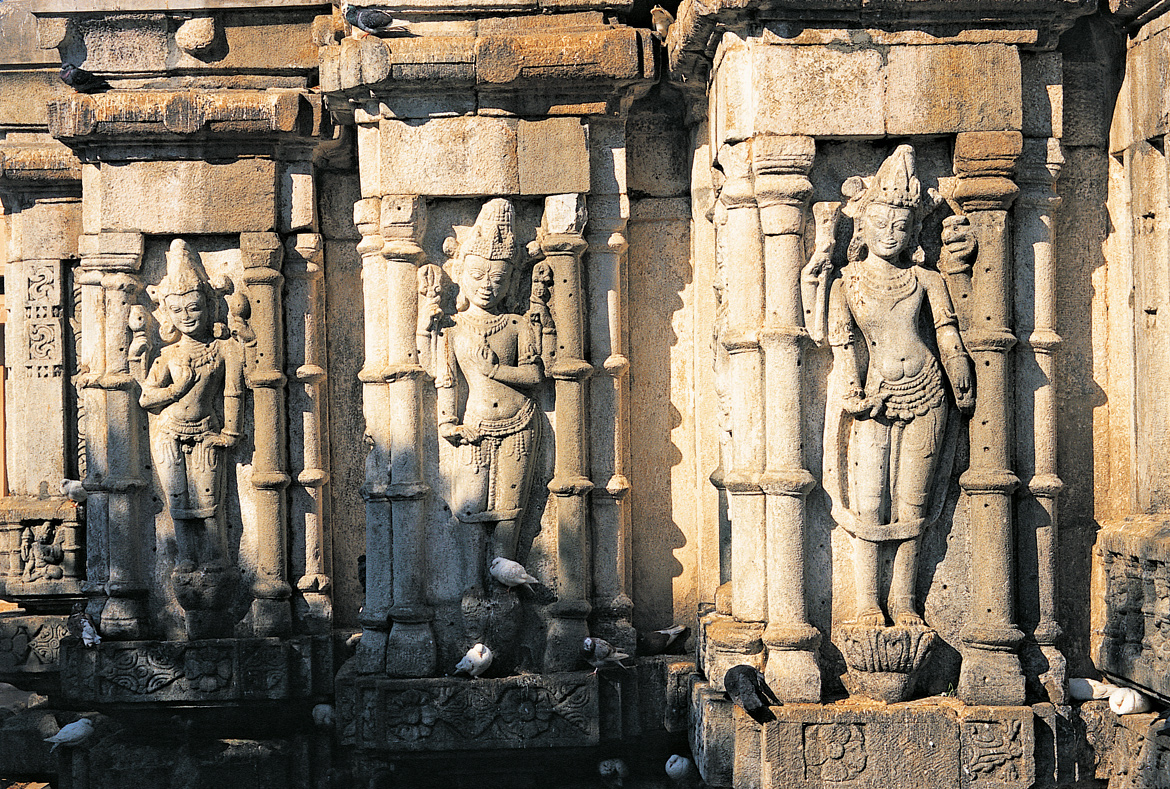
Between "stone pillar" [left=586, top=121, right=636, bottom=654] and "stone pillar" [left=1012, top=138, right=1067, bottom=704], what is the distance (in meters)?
2.03

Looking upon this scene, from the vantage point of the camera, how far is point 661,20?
7.39m

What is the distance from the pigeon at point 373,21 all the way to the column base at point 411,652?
312 cm

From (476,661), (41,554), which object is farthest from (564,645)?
(41,554)

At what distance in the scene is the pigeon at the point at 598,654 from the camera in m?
7.11

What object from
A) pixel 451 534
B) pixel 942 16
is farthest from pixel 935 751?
pixel 942 16

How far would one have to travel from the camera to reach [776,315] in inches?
252

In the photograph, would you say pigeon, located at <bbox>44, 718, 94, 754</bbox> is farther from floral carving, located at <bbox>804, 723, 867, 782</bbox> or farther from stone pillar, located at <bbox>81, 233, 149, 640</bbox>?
floral carving, located at <bbox>804, 723, 867, 782</bbox>

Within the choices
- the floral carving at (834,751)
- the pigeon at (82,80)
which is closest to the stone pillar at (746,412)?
the floral carving at (834,751)

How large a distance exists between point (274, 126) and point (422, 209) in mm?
1124

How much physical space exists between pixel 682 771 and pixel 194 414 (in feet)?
11.1

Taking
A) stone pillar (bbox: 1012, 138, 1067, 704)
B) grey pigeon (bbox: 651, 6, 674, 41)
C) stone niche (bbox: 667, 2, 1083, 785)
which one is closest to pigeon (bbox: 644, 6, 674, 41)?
grey pigeon (bbox: 651, 6, 674, 41)

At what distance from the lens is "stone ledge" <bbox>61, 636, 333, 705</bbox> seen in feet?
25.5

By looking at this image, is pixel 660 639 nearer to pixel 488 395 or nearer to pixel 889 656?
pixel 889 656

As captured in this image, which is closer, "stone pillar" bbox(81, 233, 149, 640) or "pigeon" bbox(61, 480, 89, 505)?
"stone pillar" bbox(81, 233, 149, 640)
